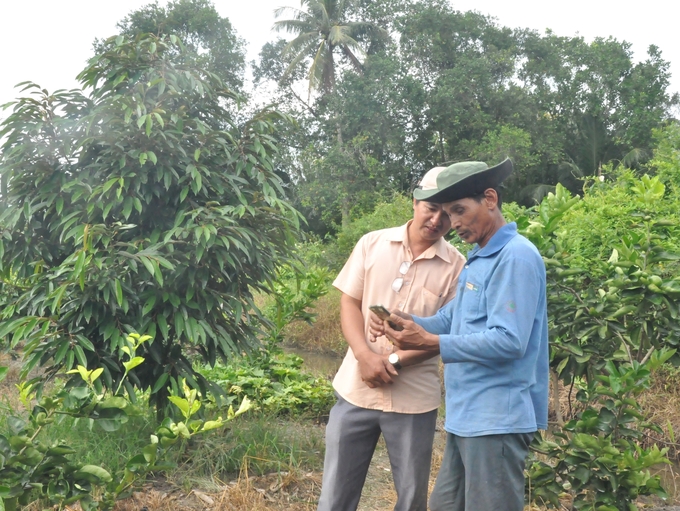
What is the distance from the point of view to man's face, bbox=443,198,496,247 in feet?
8.36

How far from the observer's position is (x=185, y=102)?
4.35 metres

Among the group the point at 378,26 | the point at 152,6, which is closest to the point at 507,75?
the point at 378,26

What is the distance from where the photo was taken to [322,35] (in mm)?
27688

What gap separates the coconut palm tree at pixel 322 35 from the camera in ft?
88.8

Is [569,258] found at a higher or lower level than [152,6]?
lower

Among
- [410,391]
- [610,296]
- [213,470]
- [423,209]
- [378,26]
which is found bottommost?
[213,470]

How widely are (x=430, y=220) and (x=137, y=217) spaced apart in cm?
196

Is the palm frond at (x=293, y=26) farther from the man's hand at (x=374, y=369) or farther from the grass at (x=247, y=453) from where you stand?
the man's hand at (x=374, y=369)

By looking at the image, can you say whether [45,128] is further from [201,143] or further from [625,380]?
[625,380]

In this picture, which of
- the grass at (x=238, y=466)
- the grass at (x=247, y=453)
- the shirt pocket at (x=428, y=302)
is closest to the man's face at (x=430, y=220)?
the shirt pocket at (x=428, y=302)

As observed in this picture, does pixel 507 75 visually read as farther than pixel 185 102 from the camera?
Yes

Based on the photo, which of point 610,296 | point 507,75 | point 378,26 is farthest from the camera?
point 378,26

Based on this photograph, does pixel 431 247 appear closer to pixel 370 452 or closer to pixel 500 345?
pixel 500 345

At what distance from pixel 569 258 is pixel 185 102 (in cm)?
246
